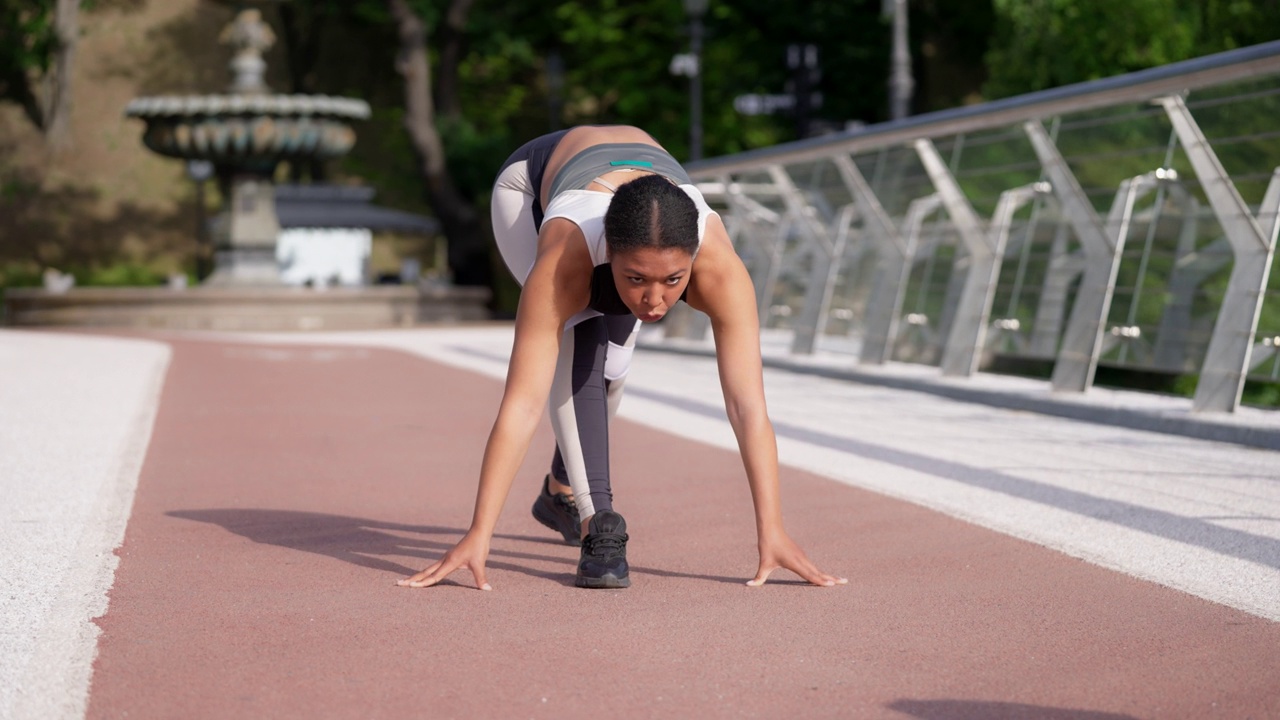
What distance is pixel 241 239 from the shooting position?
3144 cm

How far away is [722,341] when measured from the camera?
5078 millimetres

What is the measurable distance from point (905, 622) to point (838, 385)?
406 inches

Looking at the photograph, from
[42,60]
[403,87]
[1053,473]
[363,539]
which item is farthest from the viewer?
[42,60]

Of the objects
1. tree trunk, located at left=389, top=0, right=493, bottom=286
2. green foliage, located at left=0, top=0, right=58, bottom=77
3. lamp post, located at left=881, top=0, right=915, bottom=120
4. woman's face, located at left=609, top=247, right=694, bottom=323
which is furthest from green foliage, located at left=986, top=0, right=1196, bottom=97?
woman's face, located at left=609, top=247, right=694, bottom=323

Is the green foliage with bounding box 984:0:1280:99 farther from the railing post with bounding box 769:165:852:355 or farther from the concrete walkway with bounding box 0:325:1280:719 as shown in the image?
the concrete walkway with bounding box 0:325:1280:719

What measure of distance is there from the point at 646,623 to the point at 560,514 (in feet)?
4.78

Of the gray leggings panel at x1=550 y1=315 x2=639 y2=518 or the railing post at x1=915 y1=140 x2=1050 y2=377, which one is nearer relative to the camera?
the gray leggings panel at x1=550 y1=315 x2=639 y2=518

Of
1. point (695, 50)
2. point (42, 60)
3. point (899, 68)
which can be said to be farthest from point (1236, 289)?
point (42, 60)

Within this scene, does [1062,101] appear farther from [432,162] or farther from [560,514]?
[432,162]

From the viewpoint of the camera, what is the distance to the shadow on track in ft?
18.1

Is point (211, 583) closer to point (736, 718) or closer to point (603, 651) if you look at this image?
point (603, 651)

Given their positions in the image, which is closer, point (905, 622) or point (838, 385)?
point (905, 622)

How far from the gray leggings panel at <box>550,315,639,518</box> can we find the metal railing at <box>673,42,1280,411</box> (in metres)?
5.45

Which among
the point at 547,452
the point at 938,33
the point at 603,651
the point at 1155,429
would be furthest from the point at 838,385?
the point at 938,33
